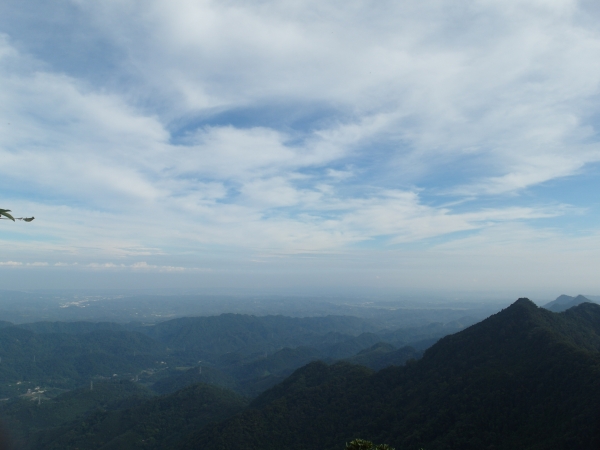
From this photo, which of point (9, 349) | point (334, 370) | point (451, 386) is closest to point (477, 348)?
point (451, 386)

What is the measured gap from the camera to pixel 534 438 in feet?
126

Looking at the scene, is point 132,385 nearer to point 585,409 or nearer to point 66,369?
point 66,369

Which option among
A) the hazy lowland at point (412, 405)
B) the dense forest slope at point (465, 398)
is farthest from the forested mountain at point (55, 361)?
the dense forest slope at point (465, 398)

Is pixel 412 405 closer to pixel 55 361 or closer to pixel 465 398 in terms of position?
pixel 465 398

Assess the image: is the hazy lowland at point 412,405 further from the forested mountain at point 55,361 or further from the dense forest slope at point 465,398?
the forested mountain at point 55,361

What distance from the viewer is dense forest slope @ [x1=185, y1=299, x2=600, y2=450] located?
40.8 meters

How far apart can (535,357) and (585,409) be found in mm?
15440

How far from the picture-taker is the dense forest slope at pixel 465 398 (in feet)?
134

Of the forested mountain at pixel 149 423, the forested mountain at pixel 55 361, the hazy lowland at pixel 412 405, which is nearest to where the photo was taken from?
the hazy lowland at pixel 412 405

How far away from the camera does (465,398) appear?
49438 millimetres

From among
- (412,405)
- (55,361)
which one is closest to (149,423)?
(412,405)

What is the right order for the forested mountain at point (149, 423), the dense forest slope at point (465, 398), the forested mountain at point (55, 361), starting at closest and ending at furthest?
the dense forest slope at point (465, 398) → the forested mountain at point (149, 423) → the forested mountain at point (55, 361)

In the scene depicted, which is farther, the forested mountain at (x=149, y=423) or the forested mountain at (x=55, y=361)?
the forested mountain at (x=55, y=361)

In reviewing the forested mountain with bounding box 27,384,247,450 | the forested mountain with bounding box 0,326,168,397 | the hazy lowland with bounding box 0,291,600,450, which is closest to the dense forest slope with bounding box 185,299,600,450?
the hazy lowland with bounding box 0,291,600,450
